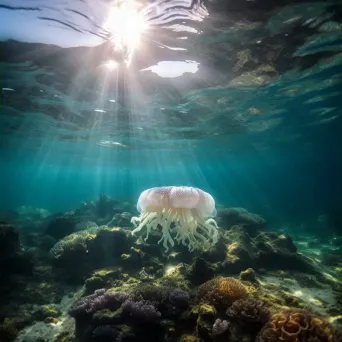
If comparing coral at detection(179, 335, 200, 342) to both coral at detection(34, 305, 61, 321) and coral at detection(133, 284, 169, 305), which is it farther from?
coral at detection(34, 305, 61, 321)

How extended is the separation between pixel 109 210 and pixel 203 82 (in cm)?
1493

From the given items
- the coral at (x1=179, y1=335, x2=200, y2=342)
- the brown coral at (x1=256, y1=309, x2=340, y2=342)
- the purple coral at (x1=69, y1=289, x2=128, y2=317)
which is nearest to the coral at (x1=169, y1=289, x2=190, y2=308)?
the coral at (x1=179, y1=335, x2=200, y2=342)

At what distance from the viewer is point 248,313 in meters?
5.16

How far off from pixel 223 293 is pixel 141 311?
185 cm

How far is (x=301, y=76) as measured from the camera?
13648mm

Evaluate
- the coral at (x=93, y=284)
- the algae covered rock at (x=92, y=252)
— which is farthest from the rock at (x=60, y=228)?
the coral at (x=93, y=284)

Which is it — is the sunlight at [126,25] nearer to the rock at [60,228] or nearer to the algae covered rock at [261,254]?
the algae covered rock at [261,254]

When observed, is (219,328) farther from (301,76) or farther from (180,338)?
(301,76)

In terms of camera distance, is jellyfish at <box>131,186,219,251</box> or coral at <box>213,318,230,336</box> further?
coral at <box>213,318,230,336</box>

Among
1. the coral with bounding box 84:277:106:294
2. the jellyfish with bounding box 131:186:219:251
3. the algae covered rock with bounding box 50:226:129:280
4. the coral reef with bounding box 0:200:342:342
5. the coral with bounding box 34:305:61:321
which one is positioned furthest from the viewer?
the algae covered rock with bounding box 50:226:129:280

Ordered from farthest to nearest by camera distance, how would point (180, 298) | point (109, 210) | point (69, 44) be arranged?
point (109, 210) → point (69, 44) → point (180, 298)

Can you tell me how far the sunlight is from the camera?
25.0 ft

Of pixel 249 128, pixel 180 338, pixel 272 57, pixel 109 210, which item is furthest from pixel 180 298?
pixel 249 128

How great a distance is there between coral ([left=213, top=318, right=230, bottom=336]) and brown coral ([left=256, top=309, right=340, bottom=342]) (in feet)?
2.34
